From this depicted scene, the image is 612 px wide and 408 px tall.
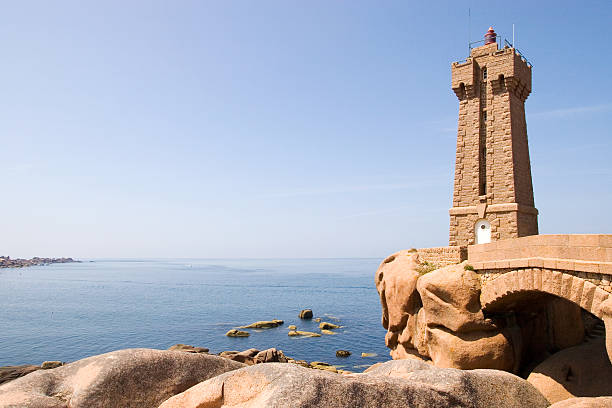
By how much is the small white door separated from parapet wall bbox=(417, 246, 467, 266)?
3.86 metres

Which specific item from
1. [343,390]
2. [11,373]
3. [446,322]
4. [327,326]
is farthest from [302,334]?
[343,390]

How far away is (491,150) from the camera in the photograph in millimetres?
25469

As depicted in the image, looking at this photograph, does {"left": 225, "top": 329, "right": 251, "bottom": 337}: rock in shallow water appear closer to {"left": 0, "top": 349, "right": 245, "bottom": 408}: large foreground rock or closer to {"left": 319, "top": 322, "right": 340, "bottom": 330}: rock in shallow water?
{"left": 319, "top": 322, "right": 340, "bottom": 330}: rock in shallow water

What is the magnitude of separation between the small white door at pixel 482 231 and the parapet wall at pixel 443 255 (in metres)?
3.86

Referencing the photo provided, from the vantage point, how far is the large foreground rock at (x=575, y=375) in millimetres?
15062

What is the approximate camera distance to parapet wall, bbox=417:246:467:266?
21.6m

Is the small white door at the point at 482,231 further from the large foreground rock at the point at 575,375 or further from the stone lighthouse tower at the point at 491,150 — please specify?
the large foreground rock at the point at 575,375

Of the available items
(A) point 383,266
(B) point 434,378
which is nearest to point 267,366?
(B) point 434,378

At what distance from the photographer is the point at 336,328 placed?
169 ft

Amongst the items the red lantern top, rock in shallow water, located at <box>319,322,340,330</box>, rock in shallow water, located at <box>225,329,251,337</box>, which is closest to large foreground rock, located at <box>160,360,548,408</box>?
the red lantern top

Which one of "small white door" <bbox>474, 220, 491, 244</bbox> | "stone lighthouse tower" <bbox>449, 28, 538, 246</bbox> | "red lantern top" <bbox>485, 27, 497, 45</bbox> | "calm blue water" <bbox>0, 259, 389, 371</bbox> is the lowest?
"calm blue water" <bbox>0, 259, 389, 371</bbox>

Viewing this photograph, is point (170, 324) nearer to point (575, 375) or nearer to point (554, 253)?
point (575, 375)

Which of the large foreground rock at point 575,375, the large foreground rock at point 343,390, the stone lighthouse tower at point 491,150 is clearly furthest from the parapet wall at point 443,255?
the large foreground rock at point 343,390

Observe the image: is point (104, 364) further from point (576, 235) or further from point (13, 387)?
point (576, 235)
